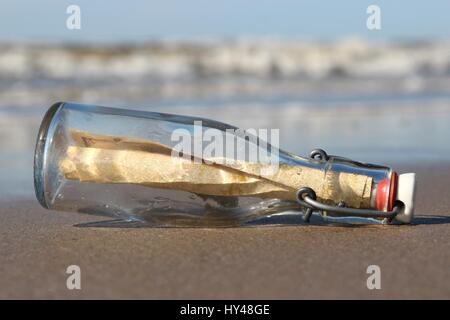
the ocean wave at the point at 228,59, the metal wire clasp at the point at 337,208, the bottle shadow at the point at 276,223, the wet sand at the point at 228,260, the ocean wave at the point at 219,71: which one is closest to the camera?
the wet sand at the point at 228,260

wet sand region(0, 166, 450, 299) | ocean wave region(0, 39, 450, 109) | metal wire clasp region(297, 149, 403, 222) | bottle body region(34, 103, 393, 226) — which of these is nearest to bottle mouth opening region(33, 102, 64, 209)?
bottle body region(34, 103, 393, 226)

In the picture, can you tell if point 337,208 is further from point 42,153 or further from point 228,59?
point 228,59

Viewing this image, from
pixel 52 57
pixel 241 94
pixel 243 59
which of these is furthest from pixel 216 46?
pixel 241 94

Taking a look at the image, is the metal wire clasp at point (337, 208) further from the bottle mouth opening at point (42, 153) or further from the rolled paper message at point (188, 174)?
the bottle mouth opening at point (42, 153)

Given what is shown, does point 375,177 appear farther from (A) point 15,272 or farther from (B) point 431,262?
(A) point 15,272

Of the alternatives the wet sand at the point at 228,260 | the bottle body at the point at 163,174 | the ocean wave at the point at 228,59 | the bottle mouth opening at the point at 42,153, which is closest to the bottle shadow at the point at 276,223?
the wet sand at the point at 228,260

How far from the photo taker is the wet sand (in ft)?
6.11

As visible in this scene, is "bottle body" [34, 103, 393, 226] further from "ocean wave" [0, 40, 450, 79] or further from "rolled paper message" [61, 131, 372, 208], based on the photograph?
"ocean wave" [0, 40, 450, 79]

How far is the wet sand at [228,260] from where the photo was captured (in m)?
1.86

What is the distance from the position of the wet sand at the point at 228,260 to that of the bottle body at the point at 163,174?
11 centimetres

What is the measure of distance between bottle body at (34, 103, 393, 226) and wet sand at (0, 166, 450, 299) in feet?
0.35

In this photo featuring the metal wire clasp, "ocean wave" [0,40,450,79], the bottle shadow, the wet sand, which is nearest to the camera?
the wet sand

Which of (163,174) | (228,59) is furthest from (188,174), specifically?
(228,59)

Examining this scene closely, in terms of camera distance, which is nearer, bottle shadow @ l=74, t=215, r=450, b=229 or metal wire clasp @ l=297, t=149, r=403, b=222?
metal wire clasp @ l=297, t=149, r=403, b=222
